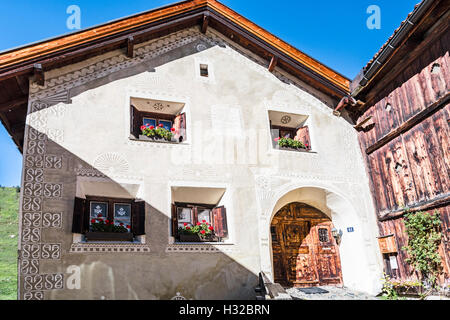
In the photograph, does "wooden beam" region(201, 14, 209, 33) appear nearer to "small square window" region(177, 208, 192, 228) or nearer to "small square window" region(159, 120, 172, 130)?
"small square window" region(159, 120, 172, 130)

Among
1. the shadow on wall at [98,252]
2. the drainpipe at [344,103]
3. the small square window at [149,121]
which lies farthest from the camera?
the drainpipe at [344,103]

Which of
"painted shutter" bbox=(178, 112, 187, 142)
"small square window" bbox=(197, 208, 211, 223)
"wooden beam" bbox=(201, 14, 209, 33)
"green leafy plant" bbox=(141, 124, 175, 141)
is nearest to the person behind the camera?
"green leafy plant" bbox=(141, 124, 175, 141)

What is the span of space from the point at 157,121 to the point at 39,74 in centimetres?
286

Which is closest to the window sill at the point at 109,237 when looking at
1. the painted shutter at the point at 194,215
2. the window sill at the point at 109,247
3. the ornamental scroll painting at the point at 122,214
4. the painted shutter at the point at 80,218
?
the window sill at the point at 109,247

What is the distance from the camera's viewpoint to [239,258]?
26.7ft

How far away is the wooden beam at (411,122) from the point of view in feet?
24.7

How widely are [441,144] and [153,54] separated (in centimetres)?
692

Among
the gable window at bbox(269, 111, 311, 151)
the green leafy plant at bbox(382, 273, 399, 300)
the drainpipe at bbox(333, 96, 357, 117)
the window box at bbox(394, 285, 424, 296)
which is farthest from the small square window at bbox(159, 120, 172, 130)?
the window box at bbox(394, 285, 424, 296)

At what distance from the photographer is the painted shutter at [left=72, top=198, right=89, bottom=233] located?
722 cm

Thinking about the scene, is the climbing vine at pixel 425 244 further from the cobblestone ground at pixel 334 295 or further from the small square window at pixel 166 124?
the small square window at pixel 166 124

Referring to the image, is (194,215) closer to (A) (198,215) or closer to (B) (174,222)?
(A) (198,215)

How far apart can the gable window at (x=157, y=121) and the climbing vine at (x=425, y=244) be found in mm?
5473

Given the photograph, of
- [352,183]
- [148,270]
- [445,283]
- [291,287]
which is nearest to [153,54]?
[148,270]

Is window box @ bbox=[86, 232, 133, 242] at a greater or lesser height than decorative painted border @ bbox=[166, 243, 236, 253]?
greater
